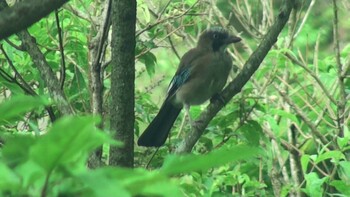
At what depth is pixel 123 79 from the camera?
297 centimetres

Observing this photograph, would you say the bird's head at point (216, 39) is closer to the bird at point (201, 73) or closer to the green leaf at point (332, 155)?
the bird at point (201, 73)

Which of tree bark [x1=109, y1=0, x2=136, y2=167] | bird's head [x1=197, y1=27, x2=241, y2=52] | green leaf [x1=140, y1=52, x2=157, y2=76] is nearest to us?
tree bark [x1=109, y1=0, x2=136, y2=167]

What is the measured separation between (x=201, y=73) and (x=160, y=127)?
1.10 m

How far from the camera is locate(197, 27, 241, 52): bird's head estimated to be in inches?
235

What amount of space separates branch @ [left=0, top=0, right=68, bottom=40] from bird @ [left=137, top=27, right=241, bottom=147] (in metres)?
3.75

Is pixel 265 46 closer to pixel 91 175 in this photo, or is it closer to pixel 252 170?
pixel 252 170

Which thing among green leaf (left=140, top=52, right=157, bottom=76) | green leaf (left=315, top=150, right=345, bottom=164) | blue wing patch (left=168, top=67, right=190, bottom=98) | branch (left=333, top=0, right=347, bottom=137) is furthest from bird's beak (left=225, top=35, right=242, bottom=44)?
green leaf (left=315, top=150, right=345, bottom=164)

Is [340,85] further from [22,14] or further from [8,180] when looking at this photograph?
[8,180]

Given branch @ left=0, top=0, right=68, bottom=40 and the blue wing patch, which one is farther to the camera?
the blue wing patch

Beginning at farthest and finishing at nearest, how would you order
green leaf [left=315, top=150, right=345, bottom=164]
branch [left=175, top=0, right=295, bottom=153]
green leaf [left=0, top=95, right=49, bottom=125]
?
green leaf [left=315, top=150, right=345, bottom=164] → branch [left=175, top=0, right=295, bottom=153] → green leaf [left=0, top=95, right=49, bottom=125]

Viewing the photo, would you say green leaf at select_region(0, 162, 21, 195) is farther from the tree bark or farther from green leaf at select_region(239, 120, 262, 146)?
green leaf at select_region(239, 120, 262, 146)

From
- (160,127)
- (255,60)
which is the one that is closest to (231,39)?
(160,127)

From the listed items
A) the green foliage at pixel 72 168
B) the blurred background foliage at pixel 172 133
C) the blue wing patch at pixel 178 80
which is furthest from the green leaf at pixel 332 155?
the green foliage at pixel 72 168

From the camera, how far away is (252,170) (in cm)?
475
